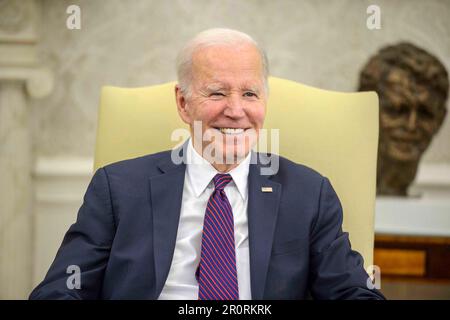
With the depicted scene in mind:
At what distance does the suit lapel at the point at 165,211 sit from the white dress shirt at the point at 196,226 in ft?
0.09

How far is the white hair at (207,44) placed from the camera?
4.88 feet

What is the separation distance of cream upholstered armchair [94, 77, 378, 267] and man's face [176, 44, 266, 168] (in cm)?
22

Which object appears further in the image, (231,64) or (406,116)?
(406,116)

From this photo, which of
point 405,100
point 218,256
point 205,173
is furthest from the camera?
point 405,100

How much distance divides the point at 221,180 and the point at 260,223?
14 cm

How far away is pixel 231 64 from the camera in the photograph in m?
1.47

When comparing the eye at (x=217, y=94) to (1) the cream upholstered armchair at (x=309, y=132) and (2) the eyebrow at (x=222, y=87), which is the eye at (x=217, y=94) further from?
(1) the cream upholstered armchair at (x=309, y=132)

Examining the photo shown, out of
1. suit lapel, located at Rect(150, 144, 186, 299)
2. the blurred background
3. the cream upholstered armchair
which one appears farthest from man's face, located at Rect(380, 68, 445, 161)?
suit lapel, located at Rect(150, 144, 186, 299)

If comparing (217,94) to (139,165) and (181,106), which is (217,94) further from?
(139,165)

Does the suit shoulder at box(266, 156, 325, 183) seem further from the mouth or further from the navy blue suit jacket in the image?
the mouth

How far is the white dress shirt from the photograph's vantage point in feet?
4.75

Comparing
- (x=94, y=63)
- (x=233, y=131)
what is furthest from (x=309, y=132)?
(x=94, y=63)

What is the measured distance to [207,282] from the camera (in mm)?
1403
